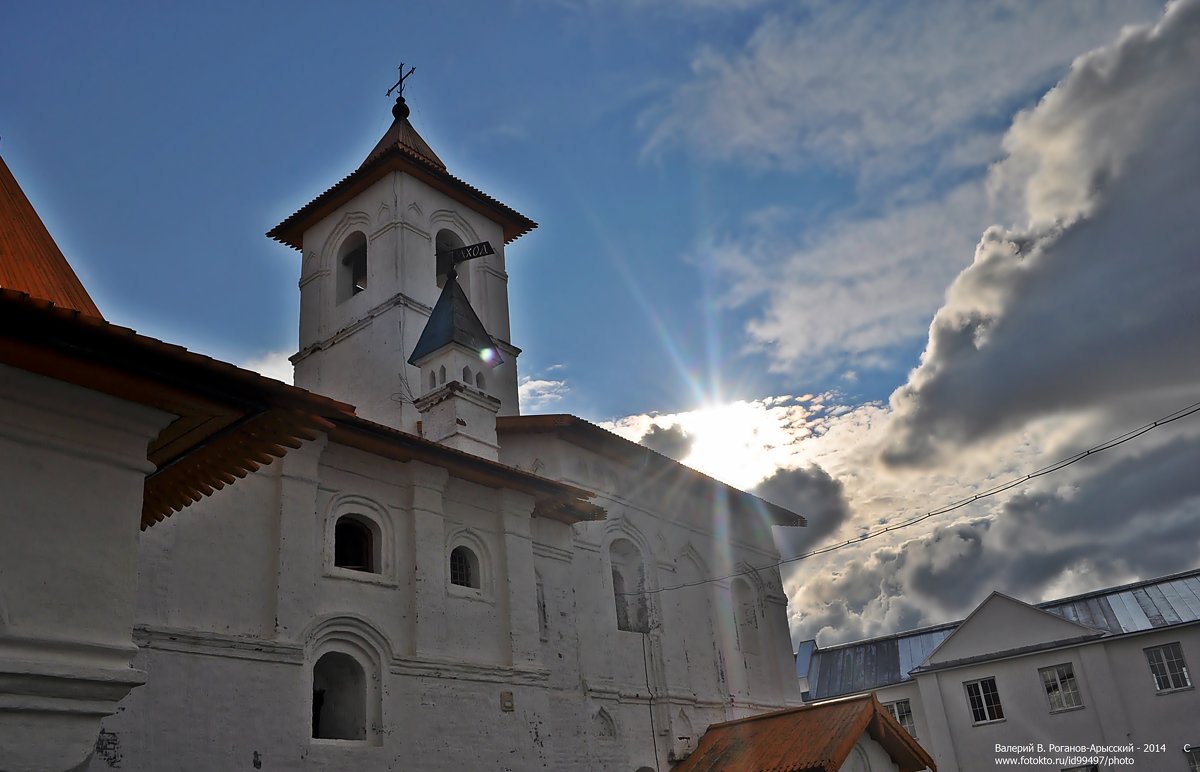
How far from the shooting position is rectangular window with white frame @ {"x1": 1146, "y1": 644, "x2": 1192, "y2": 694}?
→ 2650 cm

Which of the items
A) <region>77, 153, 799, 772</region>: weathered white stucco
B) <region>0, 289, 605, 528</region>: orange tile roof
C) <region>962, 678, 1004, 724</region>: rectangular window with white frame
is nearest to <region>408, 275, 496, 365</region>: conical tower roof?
<region>77, 153, 799, 772</region>: weathered white stucco

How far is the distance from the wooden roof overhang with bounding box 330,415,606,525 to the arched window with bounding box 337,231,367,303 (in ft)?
28.7

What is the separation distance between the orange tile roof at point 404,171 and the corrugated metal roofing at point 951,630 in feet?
68.1

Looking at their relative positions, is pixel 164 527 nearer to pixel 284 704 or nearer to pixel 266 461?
pixel 284 704

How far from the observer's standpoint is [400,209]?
72.4 ft

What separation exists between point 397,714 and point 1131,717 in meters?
23.2

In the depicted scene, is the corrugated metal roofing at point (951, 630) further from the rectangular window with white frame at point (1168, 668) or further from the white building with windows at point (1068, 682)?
the rectangular window with white frame at point (1168, 668)

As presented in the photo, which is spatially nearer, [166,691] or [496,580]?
[166,691]

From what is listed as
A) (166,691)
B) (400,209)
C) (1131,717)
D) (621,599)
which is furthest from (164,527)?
(1131,717)

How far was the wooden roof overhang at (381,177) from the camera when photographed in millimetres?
22594

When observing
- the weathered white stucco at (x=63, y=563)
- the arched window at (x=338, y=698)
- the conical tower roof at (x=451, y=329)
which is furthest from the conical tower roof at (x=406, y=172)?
the weathered white stucco at (x=63, y=563)

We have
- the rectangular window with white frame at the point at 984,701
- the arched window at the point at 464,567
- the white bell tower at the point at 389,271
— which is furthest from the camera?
the rectangular window with white frame at the point at 984,701

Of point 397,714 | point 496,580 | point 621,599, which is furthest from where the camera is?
point 621,599

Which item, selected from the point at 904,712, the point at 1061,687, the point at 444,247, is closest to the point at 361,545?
the point at 444,247
